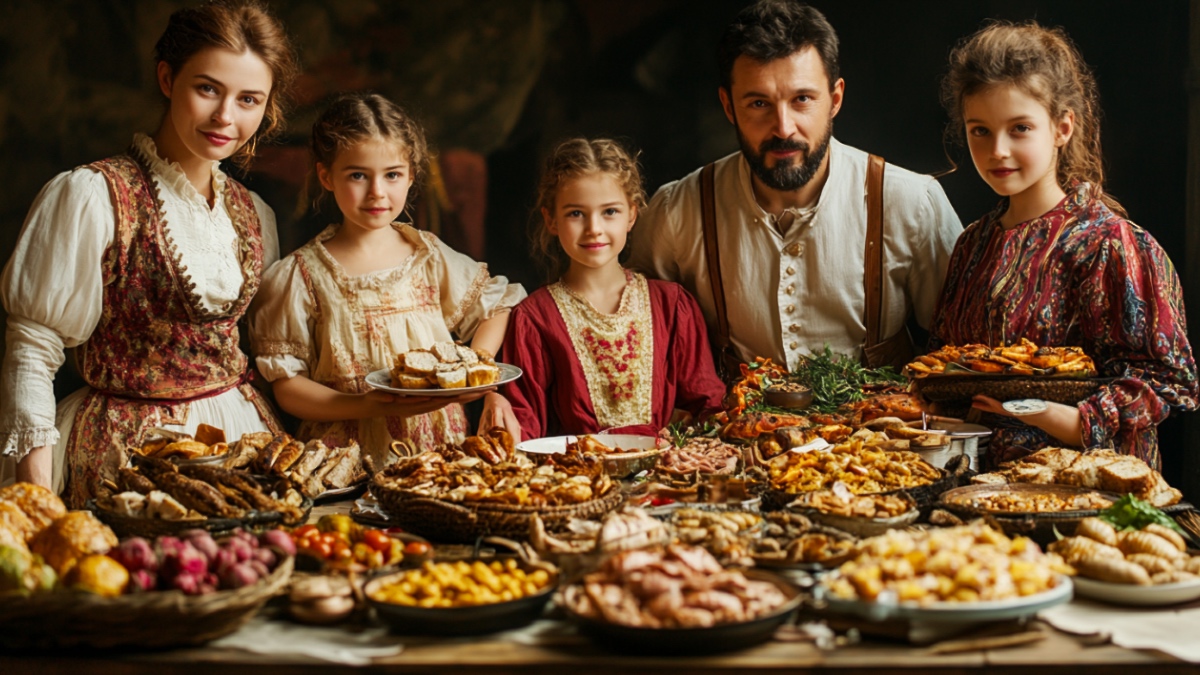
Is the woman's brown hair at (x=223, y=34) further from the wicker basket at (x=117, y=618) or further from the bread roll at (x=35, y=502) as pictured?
the wicker basket at (x=117, y=618)

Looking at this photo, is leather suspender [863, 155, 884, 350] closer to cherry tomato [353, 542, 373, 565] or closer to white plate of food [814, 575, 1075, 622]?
white plate of food [814, 575, 1075, 622]

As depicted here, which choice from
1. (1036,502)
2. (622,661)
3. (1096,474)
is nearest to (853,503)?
(1036,502)

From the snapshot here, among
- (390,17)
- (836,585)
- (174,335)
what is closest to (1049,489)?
(836,585)

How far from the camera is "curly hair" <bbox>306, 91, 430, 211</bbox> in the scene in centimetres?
396

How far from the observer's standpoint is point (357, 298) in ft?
13.4

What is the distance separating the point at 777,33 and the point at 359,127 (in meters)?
1.68

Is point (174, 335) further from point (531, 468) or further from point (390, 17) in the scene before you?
point (390, 17)

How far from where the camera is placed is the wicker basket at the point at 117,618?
1952 mm

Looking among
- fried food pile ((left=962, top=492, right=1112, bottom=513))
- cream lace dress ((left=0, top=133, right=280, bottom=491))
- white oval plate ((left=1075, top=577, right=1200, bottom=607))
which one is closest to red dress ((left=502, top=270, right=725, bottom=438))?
cream lace dress ((left=0, top=133, right=280, bottom=491))

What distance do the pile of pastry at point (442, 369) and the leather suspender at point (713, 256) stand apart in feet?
4.38

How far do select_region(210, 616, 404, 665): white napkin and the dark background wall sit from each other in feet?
14.1

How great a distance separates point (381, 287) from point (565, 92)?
2.50 m

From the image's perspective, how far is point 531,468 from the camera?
2.96 metres

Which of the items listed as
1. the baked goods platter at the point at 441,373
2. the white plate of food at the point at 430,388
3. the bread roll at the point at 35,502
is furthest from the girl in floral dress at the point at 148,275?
the bread roll at the point at 35,502
